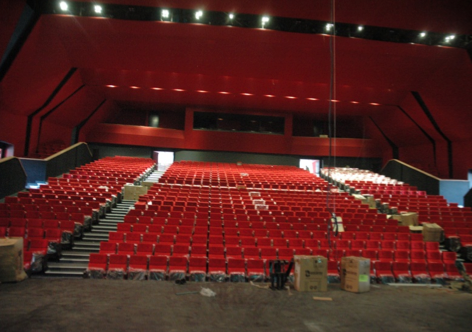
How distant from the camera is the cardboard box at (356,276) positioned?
534 cm

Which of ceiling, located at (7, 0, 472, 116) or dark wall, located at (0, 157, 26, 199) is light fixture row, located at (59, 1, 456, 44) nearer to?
ceiling, located at (7, 0, 472, 116)

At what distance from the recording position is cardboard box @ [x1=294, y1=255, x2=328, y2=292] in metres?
5.30

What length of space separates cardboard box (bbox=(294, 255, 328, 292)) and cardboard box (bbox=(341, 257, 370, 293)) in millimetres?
424

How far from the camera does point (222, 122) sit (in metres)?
17.9

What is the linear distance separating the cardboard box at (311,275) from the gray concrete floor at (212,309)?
0.55 feet

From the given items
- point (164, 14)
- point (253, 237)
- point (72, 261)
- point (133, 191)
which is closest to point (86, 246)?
point (72, 261)

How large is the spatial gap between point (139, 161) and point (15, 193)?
7.16 m

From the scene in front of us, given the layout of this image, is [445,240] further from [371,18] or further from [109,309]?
[109,309]

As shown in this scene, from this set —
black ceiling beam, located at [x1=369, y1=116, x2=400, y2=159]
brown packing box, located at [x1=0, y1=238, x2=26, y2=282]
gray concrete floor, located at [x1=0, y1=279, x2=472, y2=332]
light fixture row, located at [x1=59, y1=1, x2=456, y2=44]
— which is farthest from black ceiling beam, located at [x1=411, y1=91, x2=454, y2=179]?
brown packing box, located at [x1=0, y1=238, x2=26, y2=282]

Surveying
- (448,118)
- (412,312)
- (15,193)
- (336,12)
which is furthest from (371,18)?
(15,193)

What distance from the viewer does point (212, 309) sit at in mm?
4227

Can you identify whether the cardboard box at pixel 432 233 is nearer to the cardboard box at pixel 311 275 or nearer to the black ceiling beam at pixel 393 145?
the cardboard box at pixel 311 275

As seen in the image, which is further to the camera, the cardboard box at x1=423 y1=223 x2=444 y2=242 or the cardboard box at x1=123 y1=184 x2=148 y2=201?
the cardboard box at x1=123 y1=184 x2=148 y2=201

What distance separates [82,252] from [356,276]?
554 cm
